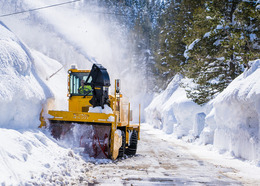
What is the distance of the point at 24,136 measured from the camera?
23.1 ft

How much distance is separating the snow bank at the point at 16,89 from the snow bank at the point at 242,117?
22.8 ft

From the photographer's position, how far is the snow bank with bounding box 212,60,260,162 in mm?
9781

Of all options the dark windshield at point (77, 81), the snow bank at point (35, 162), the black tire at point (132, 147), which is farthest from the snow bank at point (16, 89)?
the black tire at point (132, 147)

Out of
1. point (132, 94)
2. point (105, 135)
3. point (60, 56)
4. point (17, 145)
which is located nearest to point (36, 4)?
point (60, 56)

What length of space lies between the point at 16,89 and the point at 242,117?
315 inches

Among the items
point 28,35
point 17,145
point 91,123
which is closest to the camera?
point 17,145

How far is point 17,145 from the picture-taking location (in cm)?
623

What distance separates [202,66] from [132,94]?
5261 centimetres

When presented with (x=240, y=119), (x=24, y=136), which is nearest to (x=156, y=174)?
(x=24, y=136)

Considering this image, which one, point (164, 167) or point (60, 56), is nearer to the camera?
point (164, 167)

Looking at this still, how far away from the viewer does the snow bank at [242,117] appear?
9781mm

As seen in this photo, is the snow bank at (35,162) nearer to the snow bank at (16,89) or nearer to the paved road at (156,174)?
the paved road at (156,174)

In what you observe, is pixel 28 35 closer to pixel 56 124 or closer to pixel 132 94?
pixel 132 94

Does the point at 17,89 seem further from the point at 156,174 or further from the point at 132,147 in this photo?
the point at 132,147
